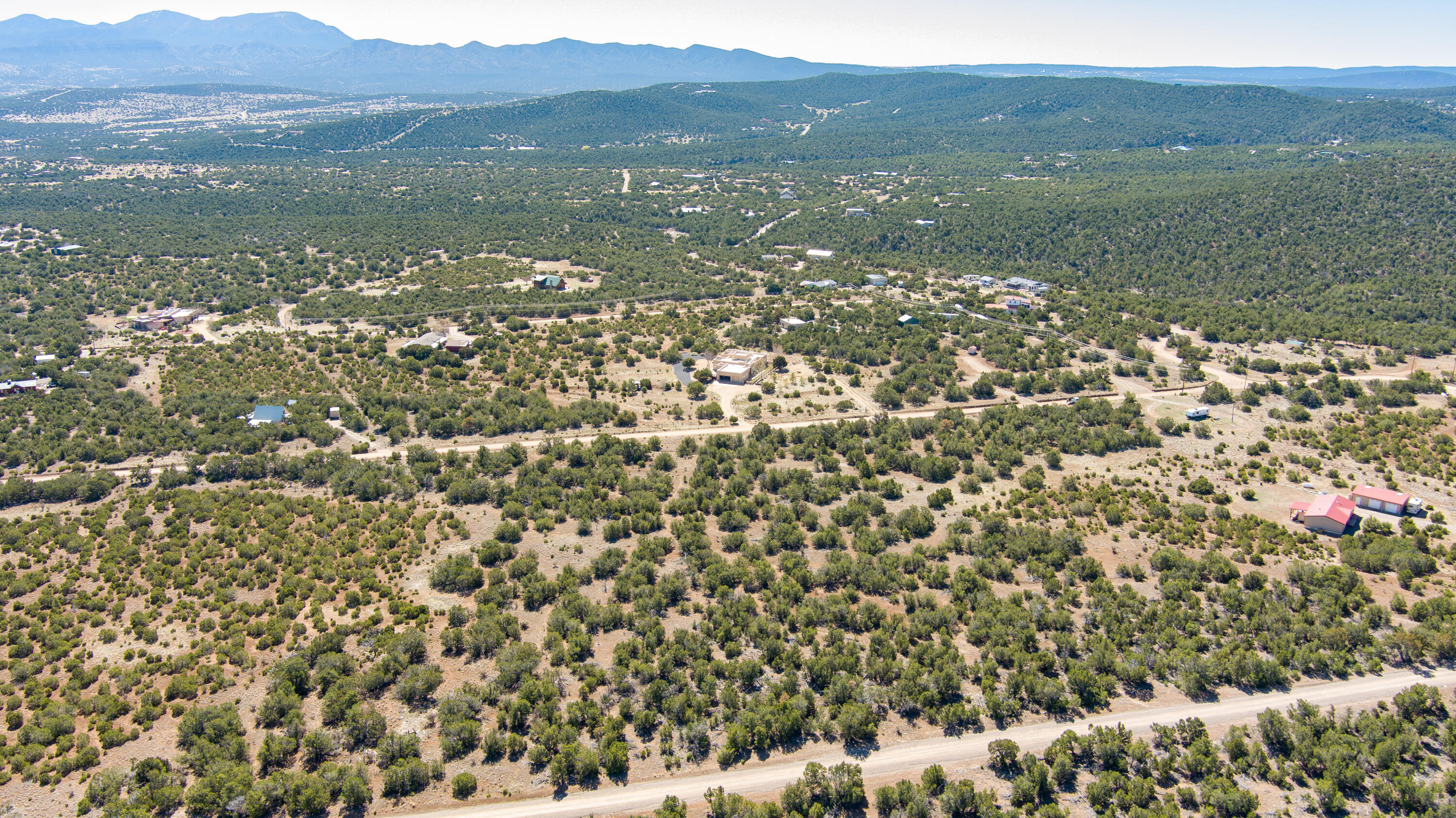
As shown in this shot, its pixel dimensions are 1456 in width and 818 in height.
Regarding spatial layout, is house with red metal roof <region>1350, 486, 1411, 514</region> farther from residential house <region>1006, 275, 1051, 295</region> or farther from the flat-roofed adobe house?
residential house <region>1006, 275, 1051, 295</region>

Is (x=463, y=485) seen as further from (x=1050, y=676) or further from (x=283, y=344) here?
(x=283, y=344)

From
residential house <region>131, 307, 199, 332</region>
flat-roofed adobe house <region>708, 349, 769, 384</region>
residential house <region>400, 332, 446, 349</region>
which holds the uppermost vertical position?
residential house <region>131, 307, 199, 332</region>

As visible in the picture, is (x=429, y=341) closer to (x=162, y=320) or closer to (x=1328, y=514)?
(x=162, y=320)

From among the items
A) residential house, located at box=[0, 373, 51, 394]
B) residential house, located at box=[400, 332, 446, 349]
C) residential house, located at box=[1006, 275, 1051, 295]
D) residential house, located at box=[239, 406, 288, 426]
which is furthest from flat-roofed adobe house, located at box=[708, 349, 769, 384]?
residential house, located at box=[0, 373, 51, 394]

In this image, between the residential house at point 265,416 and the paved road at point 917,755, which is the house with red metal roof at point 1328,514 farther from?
the residential house at point 265,416

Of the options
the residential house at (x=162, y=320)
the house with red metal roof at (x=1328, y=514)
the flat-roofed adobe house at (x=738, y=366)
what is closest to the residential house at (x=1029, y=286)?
the flat-roofed adobe house at (x=738, y=366)
